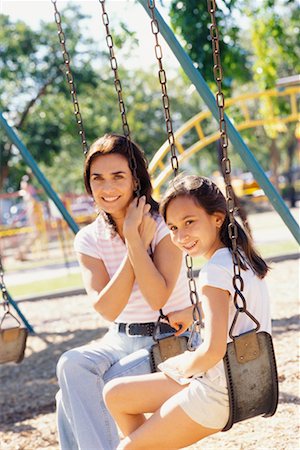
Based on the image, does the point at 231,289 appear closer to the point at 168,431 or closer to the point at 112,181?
the point at 168,431

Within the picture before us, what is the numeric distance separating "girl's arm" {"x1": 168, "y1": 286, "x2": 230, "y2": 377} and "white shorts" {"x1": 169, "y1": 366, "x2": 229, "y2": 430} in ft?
0.21

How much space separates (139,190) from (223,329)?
74 cm

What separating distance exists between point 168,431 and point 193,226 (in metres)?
0.56

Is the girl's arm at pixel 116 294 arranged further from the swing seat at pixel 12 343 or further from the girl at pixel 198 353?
the swing seat at pixel 12 343

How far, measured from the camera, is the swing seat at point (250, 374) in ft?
6.49

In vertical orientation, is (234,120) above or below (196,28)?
below

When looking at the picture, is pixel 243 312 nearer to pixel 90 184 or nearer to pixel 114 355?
pixel 114 355

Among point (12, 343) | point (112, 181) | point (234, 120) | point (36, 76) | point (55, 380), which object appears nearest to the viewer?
point (112, 181)

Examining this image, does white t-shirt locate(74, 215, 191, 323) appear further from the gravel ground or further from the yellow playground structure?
the yellow playground structure

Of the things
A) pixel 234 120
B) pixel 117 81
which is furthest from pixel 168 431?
pixel 234 120

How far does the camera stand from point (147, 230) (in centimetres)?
247

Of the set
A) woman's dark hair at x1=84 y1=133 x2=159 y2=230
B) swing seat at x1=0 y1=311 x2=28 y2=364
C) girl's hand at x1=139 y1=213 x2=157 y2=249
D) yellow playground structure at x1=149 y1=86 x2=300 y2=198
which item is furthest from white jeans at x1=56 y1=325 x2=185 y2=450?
yellow playground structure at x1=149 y1=86 x2=300 y2=198

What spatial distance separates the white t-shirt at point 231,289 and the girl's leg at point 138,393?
164mm

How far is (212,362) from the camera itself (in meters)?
1.96
